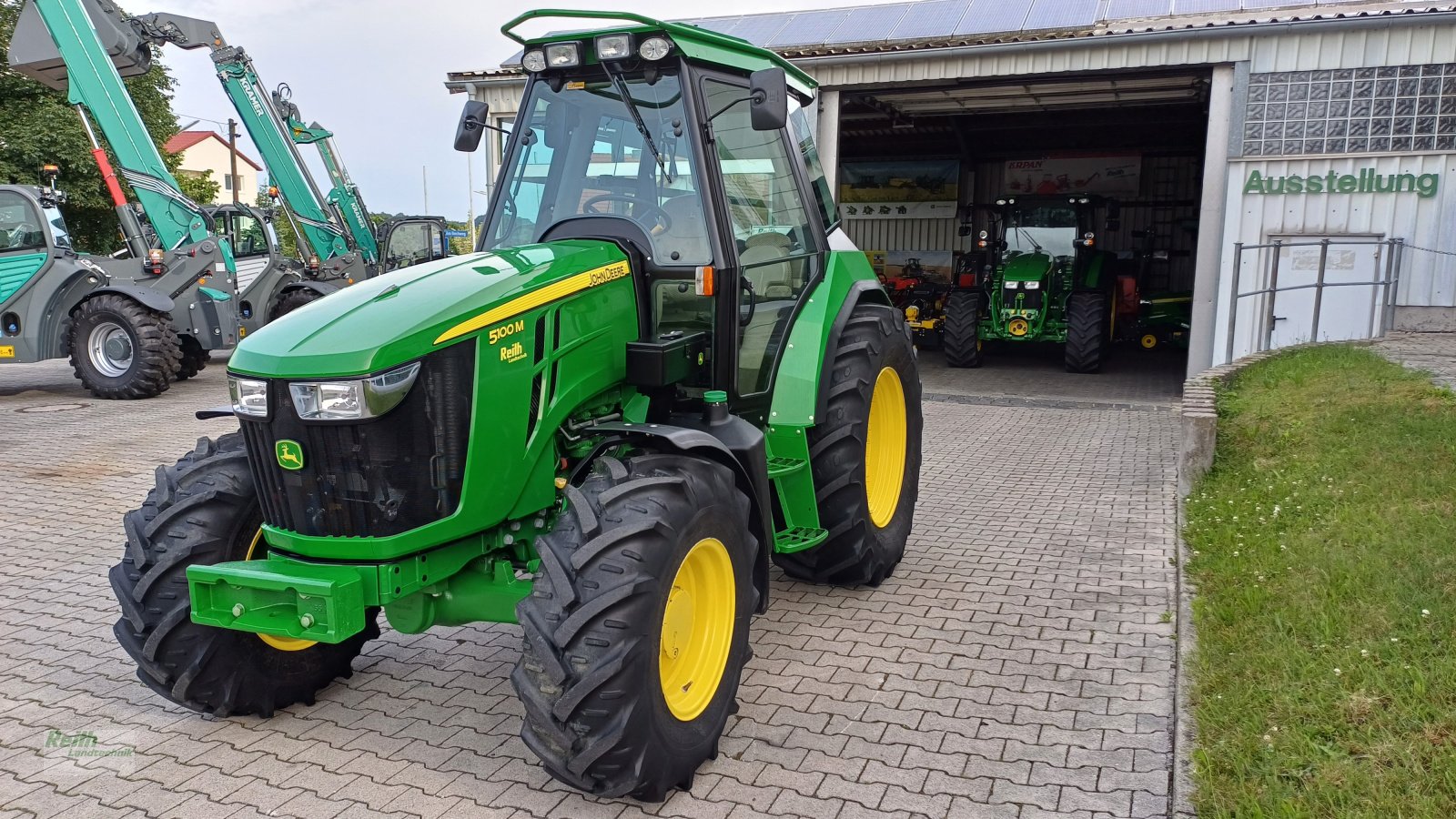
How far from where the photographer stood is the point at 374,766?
11.2ft

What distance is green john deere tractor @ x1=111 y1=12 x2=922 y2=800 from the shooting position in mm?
3000

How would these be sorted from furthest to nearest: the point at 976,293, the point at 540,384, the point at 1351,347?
the point at 976,293, the point at 1351,347, the point at 540,384

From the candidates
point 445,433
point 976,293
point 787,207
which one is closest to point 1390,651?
point 787,207

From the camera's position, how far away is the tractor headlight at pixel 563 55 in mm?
3969

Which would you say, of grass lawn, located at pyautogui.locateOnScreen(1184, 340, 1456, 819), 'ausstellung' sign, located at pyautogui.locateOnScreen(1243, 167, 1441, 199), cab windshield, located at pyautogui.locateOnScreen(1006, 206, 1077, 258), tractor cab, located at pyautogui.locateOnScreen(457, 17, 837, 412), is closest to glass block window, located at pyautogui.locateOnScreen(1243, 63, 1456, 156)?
'ausstellung' sign, located at pyautogui.locateOnScreen(1243, 167, 1441, 199)

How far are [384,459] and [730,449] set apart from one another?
1.17 metres

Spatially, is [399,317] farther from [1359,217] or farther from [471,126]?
[1359,217]

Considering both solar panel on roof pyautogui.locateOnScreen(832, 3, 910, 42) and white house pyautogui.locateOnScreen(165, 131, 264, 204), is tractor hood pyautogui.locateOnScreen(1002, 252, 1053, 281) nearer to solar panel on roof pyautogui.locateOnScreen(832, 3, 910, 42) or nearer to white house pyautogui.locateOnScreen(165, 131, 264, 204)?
solar panel on roof pyautogui.locateOnScreen(832, 3, 910, 42)

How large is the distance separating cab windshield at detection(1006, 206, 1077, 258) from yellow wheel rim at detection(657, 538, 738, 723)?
12.6 metres

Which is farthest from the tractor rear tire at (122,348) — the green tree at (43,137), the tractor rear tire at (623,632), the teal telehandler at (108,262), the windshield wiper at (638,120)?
the green tree at (43,137)

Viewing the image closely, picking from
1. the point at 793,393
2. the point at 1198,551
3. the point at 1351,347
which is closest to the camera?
the point at 793,393

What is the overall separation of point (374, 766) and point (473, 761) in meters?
0.31

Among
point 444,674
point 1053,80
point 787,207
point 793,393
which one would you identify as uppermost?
point 1053,80

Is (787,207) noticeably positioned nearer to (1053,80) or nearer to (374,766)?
(374,766)
